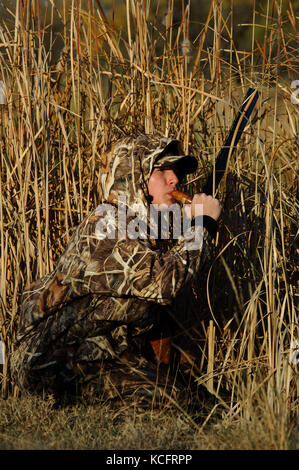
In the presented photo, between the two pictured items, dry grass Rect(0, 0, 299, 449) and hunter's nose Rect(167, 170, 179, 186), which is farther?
dry grass Rect(0, 0, 299, 449)

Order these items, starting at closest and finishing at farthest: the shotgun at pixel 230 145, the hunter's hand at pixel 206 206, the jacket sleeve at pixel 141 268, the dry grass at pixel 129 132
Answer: the jacket sleeve at pixel 141 268 → the hunter's hand at pixel 206 206 → the shotgun at pixel 230 145 → the dry grass at pixel 129 132

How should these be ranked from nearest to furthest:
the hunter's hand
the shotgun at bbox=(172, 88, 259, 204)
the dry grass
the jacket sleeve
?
the jacket sleeve → the hunter's hand → the shotgun at bbox=(172, 88, 259, 204) → the dry grass

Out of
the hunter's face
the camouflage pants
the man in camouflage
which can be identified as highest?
the hunter's face

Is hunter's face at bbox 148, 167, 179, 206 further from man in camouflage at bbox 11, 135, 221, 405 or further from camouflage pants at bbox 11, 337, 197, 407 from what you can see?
camouflage pants at bbox 11, 337, 197, 407

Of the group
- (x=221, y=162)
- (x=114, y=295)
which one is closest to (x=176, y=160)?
(x=221, y=162)

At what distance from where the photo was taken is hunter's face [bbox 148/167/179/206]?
2.84 meters

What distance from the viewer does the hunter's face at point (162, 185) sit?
2.84m

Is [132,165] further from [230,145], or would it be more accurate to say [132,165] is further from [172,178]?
[230,145]

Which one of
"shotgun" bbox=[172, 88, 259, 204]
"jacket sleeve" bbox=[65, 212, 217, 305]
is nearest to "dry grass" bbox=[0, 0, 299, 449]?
"shotgun" bbox=[172, 88, 259, 204]

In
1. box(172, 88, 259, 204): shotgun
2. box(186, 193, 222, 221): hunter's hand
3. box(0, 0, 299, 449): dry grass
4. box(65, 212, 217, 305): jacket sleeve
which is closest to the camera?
box(65, 212, 217, 305): jacket sleeve

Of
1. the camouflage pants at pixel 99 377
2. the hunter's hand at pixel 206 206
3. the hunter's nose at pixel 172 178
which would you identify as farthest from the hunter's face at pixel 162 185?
the camouflage pants at pixel 99 377

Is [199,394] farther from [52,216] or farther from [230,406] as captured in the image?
[52,216]

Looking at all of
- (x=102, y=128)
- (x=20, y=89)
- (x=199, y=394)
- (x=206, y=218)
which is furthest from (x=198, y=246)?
(x=20, y=89)

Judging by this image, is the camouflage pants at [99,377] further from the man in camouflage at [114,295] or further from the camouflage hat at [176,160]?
the camouflage hat at [176,160]
